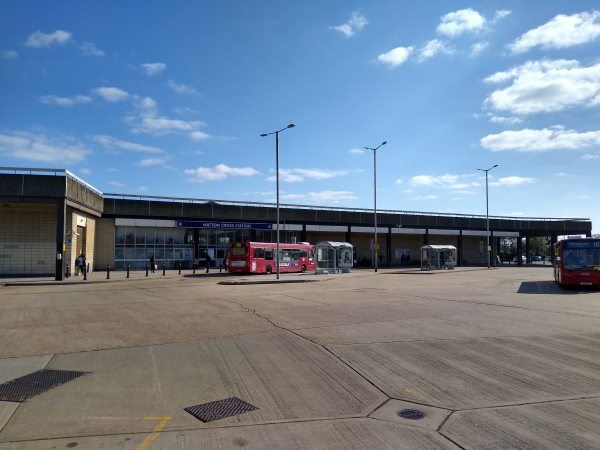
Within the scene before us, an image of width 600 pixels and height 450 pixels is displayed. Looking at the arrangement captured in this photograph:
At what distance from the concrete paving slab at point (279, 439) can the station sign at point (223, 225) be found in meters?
43.0

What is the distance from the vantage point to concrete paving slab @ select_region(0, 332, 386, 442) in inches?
204

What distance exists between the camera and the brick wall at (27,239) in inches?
1348

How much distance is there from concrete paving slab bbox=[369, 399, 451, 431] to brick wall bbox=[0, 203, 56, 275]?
34.9 meters

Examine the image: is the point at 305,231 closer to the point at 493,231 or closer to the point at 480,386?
the point at 493,231

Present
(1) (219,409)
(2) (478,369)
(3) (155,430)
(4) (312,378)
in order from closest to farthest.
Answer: (3) (155,430), (1) (219,409), (4) (312,378), (2) (478,369)

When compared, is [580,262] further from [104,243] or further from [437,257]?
[104,243]

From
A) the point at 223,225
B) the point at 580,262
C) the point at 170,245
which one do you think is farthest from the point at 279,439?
the point at 223,225

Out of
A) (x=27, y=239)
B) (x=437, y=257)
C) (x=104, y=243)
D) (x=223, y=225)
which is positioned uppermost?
(x=223, y=225)

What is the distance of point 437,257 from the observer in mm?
48844

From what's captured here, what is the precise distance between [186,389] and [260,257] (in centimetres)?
3206

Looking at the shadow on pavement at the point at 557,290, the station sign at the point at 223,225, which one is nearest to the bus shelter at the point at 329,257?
the station sign at the point at 223,225

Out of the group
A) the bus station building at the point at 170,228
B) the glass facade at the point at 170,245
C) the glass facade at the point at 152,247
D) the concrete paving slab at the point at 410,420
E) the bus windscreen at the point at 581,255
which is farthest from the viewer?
the glass facade at the point at 170,245

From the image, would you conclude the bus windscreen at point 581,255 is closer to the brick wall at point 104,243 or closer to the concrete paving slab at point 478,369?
the concrete paving slab at point 478,369

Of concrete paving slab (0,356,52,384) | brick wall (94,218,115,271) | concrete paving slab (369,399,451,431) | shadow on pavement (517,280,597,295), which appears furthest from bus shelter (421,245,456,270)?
concrete paving slab (369,399,451,431)
